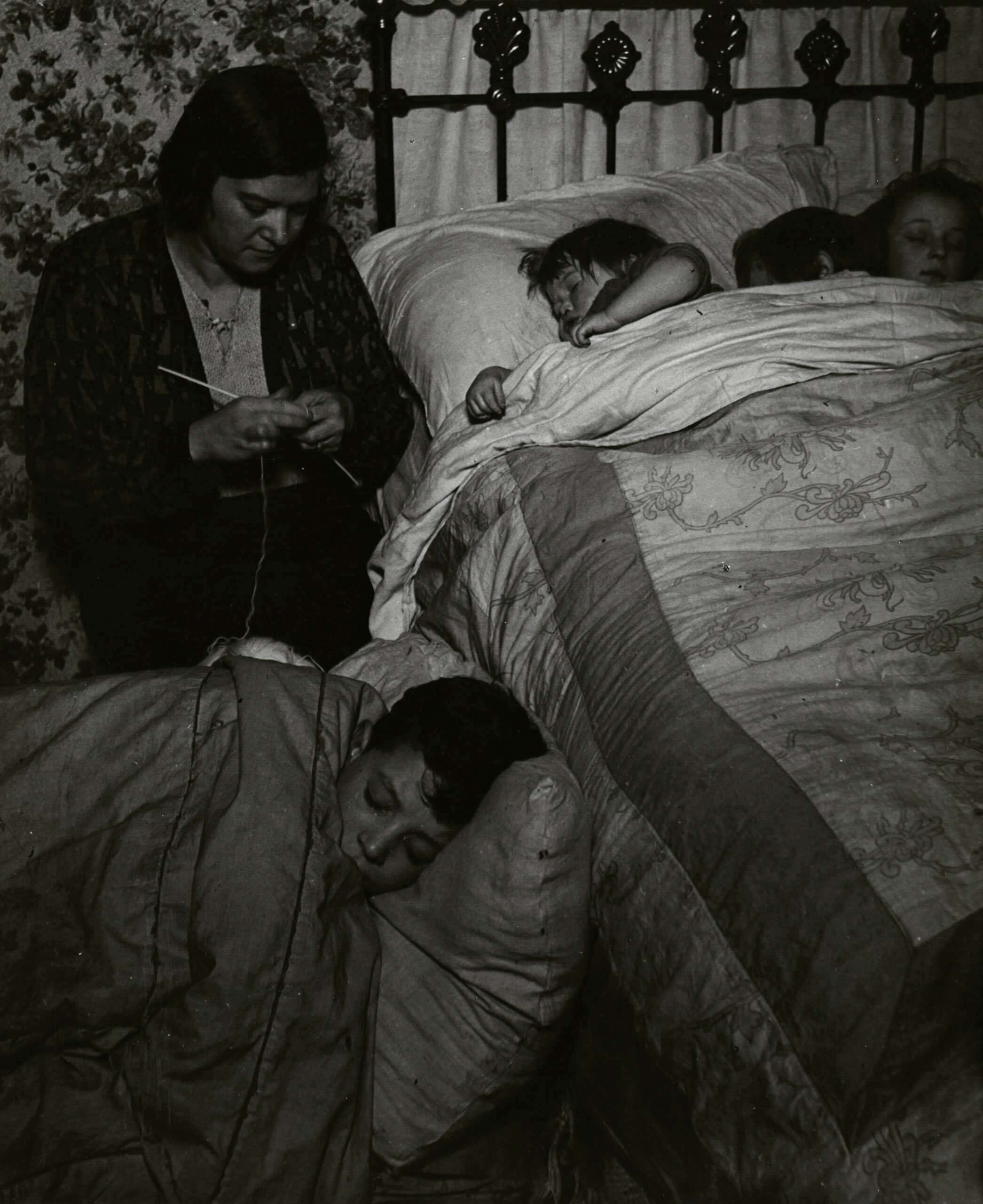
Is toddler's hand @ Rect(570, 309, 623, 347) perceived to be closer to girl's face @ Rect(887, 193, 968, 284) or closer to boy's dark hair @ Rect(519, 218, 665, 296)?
boy's dark hair @ Rect(519, 218, 665, 296)

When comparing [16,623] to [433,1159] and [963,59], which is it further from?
[963,59]

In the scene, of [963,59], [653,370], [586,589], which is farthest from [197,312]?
[963,59]

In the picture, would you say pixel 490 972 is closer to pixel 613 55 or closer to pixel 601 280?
pixel 601 280

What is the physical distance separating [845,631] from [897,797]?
25cm

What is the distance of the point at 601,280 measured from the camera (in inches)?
70.3

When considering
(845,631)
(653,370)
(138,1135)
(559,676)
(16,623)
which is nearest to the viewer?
(138,1135)

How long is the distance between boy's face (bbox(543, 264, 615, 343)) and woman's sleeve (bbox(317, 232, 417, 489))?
287 millimetres

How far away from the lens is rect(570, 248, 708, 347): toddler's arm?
1.68 m

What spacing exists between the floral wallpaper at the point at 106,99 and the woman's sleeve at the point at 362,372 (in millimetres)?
313

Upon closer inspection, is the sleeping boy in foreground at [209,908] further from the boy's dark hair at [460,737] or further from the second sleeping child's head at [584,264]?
the second sleeping child's head at [584,264]

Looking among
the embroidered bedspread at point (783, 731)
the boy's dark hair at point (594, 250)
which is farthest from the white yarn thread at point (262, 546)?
the boy's dark hair at point (594, 250)

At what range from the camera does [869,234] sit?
199cm

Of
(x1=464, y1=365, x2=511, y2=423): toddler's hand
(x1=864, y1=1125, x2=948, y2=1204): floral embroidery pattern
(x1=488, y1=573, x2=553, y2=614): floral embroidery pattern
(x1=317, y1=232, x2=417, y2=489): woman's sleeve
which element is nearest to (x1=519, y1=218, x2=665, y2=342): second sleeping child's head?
(x1=464, y1=365, x2=511, y2=423): toddler's hand

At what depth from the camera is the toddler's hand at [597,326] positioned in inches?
66.1
